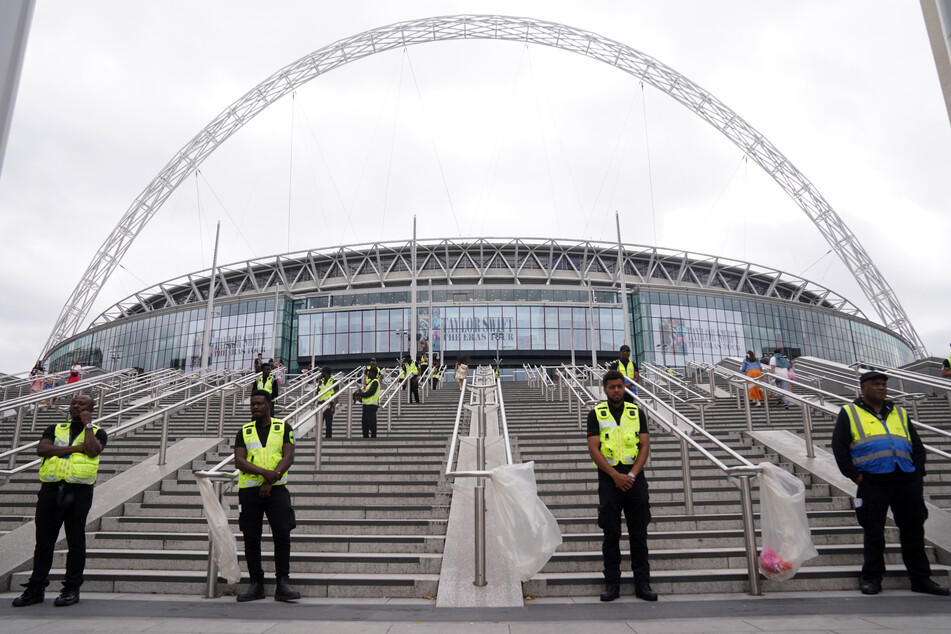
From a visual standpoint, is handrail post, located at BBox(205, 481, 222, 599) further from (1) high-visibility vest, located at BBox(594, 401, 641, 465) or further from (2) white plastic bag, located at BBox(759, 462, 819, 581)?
(2) white plastic bag, located at BBox(759, 462, 819, 581)

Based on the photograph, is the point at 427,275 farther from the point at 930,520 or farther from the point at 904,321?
the point at 930,520

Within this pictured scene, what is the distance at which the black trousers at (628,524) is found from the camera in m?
4.57

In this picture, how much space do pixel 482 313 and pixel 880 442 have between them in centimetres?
4435

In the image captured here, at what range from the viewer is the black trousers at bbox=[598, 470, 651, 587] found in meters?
4.57

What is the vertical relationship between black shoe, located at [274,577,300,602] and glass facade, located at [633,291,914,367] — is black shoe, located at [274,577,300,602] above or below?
below

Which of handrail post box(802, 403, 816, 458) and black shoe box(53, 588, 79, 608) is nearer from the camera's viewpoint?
black shoe box(53, 588, 79, 608)

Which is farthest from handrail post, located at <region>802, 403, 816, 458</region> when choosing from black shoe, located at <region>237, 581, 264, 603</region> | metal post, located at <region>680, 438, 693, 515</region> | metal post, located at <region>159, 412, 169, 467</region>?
metal post, located at <region>159, 412, 169, 467</region>

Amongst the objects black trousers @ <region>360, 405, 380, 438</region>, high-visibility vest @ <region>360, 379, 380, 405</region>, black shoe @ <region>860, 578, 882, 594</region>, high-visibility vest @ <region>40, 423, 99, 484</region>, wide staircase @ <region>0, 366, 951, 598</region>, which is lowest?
black shoe @ <region>860, 578, 882, 594</region>

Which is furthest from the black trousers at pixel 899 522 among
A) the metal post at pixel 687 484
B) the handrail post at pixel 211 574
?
the handrail post at pixel 211 574

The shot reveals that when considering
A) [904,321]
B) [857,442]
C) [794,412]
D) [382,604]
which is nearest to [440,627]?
[382,604]

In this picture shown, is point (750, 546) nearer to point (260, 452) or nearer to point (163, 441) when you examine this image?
point (260, 452)

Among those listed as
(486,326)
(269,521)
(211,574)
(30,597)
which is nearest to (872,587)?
(269,521)

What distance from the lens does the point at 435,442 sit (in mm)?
9172

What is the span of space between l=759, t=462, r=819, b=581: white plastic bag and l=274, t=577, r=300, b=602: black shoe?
11.8 ft
